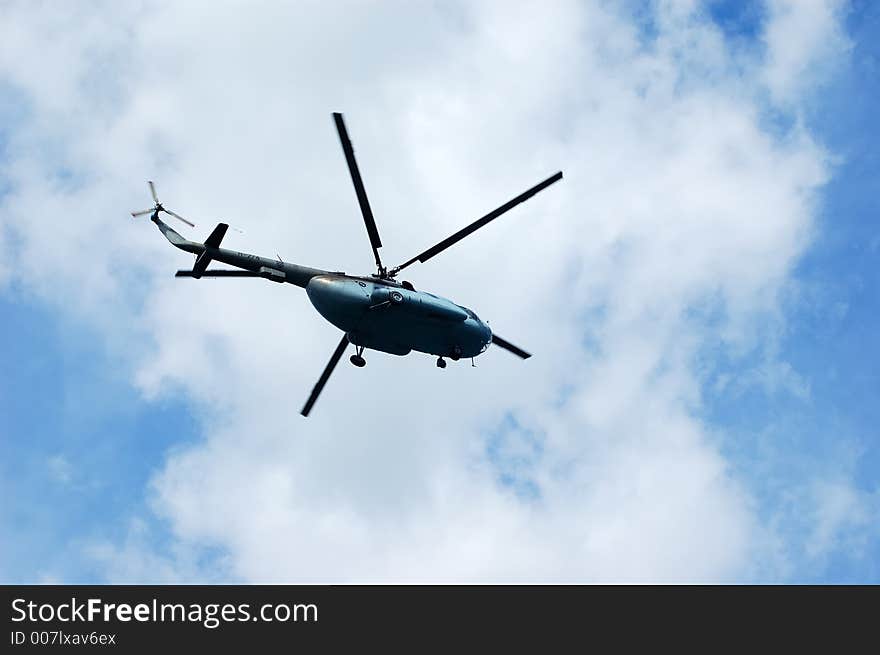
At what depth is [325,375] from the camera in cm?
4981

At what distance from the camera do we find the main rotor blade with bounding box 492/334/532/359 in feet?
A: 178

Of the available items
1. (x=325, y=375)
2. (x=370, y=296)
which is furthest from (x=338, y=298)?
(x=325, y=375)

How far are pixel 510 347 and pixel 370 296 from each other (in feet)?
40.3

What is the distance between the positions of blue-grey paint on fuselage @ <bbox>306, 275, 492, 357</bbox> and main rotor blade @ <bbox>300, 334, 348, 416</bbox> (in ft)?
5.07

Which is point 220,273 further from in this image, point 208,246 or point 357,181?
point 357,181

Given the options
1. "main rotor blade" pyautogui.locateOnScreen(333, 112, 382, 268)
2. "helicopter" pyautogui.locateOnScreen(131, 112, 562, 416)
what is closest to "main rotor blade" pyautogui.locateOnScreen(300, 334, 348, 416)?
"helicopter" pyautogui.locateOnScreen(131, 112, 562, 416)

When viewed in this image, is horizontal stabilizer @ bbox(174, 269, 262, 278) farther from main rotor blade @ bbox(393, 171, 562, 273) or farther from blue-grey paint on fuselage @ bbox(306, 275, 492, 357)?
main rotor blade @ bbox(393, 171, 562, 273)

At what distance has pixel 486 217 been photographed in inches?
1783

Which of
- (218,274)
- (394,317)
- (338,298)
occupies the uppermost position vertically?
(218,274)
